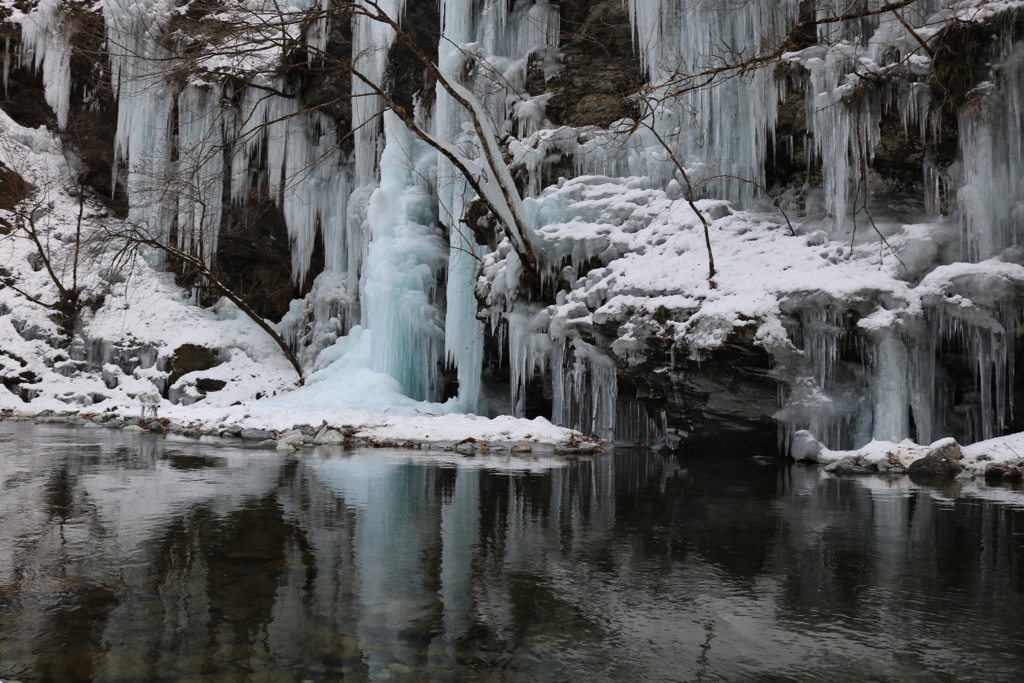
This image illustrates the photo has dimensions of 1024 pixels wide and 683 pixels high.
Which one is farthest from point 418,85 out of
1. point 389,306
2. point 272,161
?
point 389,306

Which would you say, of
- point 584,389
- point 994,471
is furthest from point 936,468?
point 584,389

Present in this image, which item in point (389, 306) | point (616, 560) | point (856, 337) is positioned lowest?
point (616, 560)

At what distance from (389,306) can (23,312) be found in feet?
41.7

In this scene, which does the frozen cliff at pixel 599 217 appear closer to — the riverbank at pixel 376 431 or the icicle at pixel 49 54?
the icicle at pixel 49 54

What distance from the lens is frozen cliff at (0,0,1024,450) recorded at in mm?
8617

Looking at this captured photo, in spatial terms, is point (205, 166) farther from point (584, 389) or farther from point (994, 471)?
point (994, 471)

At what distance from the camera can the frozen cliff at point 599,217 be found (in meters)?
8.62

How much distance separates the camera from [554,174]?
1295cm

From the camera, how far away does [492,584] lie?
288 centimetres

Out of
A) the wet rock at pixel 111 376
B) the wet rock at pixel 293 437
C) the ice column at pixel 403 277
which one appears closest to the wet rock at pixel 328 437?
the wet rock at pixel 293 437

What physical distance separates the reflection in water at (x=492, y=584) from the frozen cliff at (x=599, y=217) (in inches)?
115

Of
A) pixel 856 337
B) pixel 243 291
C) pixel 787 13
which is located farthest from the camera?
pixel 243 291

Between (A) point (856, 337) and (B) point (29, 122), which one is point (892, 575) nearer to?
Result: (A) point (856, 337)

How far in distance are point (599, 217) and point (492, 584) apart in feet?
31.5
